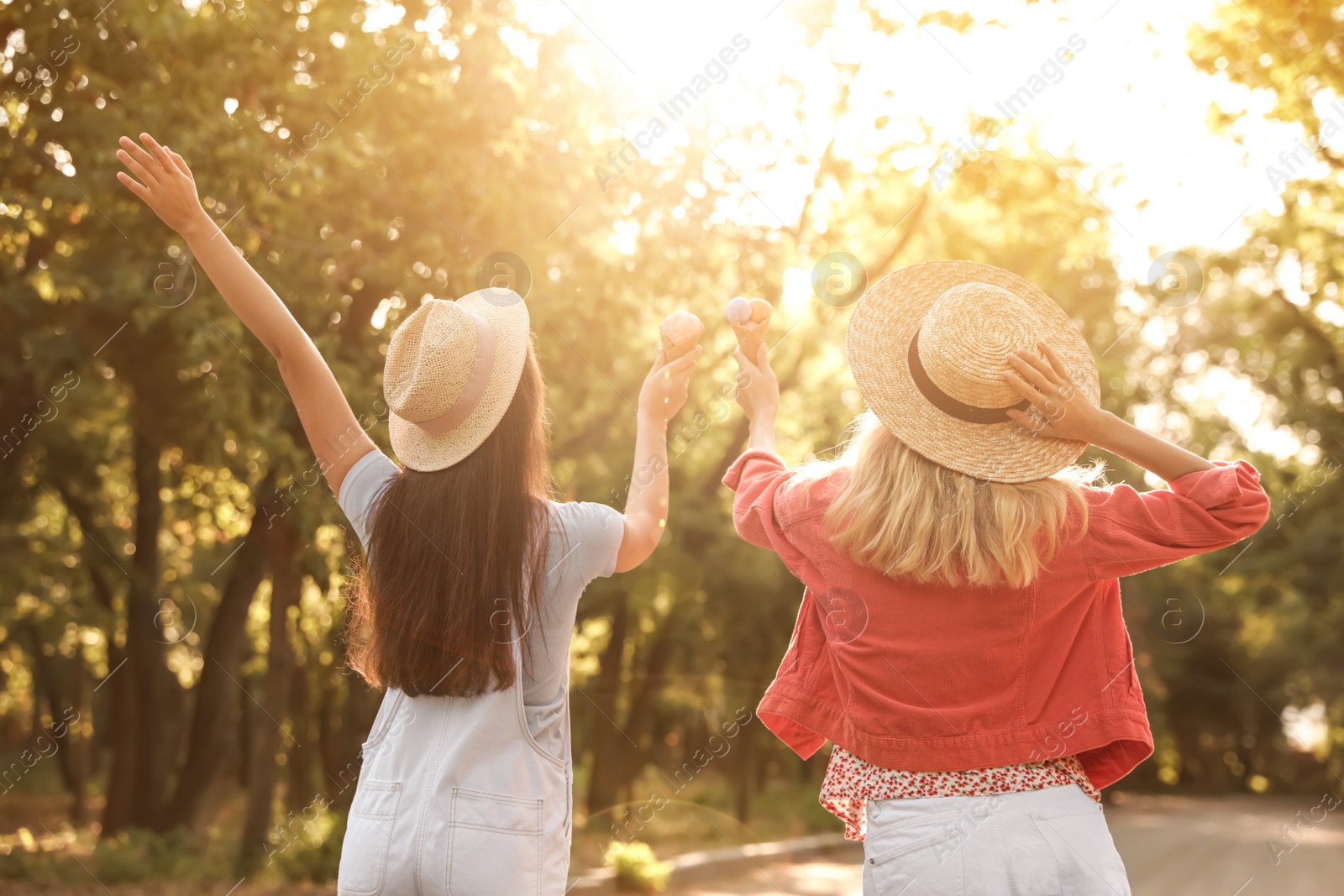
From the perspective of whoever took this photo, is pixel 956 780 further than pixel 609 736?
No

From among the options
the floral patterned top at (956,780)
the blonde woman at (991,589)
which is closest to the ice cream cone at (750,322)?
the blonde woman at (991,589)

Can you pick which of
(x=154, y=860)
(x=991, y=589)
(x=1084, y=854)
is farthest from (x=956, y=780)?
(x=154, y=860)

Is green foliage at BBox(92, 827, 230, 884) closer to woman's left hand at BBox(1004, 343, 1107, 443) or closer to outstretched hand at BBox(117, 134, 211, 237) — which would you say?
outstretched hand at BBox(117, 134, 211, 237)

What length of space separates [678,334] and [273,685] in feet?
31.0

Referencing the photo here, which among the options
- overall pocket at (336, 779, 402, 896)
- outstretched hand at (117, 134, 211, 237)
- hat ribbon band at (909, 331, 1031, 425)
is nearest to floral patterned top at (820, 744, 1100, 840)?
hat ribbon band at (909, 331, 1031, 425)

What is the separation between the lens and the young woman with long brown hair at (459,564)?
7.28 feet

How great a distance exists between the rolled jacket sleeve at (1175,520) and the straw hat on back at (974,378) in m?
0.16

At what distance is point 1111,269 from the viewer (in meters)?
17.4

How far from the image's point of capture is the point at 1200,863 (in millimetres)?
16094

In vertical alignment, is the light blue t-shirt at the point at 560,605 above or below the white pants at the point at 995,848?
above

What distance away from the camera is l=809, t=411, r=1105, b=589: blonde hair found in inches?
92.3

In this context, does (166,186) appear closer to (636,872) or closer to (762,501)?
(762,501)

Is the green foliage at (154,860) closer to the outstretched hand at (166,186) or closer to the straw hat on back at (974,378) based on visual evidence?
the outstretched hand at (166,186)

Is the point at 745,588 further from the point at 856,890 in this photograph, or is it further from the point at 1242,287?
the point at 1242,287
